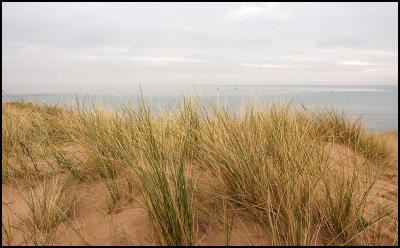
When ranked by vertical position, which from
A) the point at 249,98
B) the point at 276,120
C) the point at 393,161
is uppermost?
the point at 249,98

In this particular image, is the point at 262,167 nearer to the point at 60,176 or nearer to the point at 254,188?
the point at 254,188

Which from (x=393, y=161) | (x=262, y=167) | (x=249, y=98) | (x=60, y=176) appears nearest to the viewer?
(x=262, y=167)

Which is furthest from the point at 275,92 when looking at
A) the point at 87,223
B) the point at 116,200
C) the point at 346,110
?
the point at 87,223

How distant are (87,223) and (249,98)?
182cm

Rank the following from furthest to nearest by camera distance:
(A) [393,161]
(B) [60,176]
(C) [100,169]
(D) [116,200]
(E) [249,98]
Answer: (A) [393,161] → (E) [249,98] → (B) [60,176] → (C) [100,169] → (D) [116,200]

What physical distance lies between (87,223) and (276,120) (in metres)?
1.68

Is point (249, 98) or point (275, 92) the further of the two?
point (275, 92)

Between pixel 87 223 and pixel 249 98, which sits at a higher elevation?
pixel 249 98

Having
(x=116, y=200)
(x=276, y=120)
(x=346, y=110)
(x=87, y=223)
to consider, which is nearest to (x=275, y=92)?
(x=276, y=120)

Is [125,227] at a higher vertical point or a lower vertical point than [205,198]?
lower

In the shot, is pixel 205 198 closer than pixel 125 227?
No

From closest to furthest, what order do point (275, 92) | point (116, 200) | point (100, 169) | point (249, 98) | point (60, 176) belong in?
point (116, 200), point (100, 169), point (60, 176), point (249, 98), point (275, 92)

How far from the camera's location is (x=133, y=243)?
1.66 meters

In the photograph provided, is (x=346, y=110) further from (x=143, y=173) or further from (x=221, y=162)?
(x=143, y=173)
